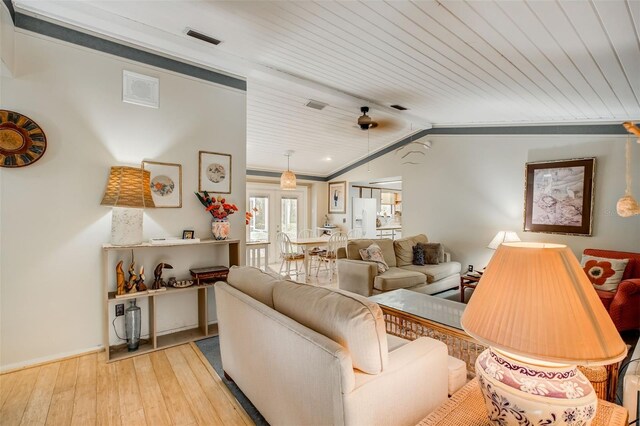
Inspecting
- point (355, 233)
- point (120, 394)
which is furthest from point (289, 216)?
point (120, 394)

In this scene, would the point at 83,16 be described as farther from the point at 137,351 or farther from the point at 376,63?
the point at 137,351

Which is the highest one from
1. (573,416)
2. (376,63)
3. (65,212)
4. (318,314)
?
(376,63)

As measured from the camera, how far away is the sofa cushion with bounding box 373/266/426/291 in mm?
3945

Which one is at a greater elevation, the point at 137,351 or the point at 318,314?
the point at 318,314

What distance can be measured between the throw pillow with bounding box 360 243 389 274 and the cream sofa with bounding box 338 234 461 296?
0.24ft

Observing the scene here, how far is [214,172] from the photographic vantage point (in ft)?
10.8

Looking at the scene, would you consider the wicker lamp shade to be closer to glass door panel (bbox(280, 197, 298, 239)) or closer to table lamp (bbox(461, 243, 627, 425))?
glass door panel (bbox(280, 197, 298, 239))

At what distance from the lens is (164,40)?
105 inches

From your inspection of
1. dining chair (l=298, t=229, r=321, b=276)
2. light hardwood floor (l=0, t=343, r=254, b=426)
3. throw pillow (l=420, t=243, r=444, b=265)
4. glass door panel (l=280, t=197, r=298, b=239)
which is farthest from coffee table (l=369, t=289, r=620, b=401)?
glass door panel (l=280, t=197, r=298, b=239)

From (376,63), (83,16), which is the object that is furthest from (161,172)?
(376,63)

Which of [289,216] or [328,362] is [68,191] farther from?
[289,216]

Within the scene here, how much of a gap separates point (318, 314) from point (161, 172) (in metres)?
2.39

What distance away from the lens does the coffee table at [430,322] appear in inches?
81.6

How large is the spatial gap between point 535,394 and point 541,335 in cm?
21
